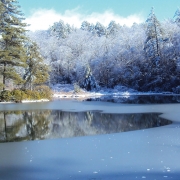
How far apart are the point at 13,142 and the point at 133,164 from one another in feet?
11.5

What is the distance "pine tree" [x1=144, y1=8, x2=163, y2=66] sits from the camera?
39625mm

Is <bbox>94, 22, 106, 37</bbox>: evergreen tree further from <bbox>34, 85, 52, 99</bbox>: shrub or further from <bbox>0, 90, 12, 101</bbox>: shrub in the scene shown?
<bbox>0, 90, 12, 101</bbox>: shrub

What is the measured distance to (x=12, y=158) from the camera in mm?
5266

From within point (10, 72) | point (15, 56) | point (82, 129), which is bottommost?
point (82, 129)

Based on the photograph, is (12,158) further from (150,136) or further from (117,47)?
(117,47)

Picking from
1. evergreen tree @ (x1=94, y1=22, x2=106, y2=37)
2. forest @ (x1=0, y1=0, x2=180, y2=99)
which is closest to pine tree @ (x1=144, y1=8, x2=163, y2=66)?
forest @ (x1=0, y1=0, x2=180, y2=99)

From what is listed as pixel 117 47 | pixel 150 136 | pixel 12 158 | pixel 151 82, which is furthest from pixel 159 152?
pixel 117 47

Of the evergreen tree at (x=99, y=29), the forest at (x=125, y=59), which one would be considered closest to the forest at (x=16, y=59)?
the forest at (x=125, y=59)

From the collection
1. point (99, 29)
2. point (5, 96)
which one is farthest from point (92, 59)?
point (5, 96)

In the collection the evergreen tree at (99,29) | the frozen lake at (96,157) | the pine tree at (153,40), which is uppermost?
the evergreen tree at (99,29)

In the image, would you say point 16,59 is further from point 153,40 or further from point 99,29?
point 99,29

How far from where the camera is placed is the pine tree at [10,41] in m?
22.9

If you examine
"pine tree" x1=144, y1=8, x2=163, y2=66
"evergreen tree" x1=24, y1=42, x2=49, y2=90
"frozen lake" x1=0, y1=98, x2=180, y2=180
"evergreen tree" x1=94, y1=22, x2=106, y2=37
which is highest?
"evergreen tree" x1=94, y1=22, x2=106, y2=37

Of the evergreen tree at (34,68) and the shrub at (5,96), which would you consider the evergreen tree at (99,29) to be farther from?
the shrub at (5,96)
